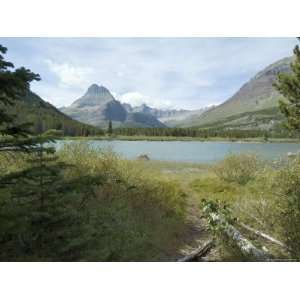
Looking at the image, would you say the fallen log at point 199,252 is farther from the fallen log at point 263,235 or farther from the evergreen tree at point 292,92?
the evergreen tree at point 292,92

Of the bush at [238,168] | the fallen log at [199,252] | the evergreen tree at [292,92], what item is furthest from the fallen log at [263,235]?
the bush at [238,168]

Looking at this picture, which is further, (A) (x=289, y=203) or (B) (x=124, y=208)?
(B) (x=124, y=208)

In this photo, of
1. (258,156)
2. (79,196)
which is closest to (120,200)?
(79,196)

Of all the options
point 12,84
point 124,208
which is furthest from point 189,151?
point 12,84

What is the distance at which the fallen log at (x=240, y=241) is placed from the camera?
5715 mm

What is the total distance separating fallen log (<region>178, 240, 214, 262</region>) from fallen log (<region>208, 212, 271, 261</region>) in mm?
522

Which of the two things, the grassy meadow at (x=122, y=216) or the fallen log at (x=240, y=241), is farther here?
the fallen log at (x=240, y=241)

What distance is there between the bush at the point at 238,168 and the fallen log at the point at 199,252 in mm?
7143

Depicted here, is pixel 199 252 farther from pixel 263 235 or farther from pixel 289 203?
pixel 289 203

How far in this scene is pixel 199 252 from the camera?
6.44 m

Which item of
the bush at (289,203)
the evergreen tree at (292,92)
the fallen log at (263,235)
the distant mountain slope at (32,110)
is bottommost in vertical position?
the fallen log at (263,235)

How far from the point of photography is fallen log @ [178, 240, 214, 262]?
241 inches

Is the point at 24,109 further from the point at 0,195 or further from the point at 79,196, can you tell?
the point at 79,196

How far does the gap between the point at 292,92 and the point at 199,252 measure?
5.44 meters
